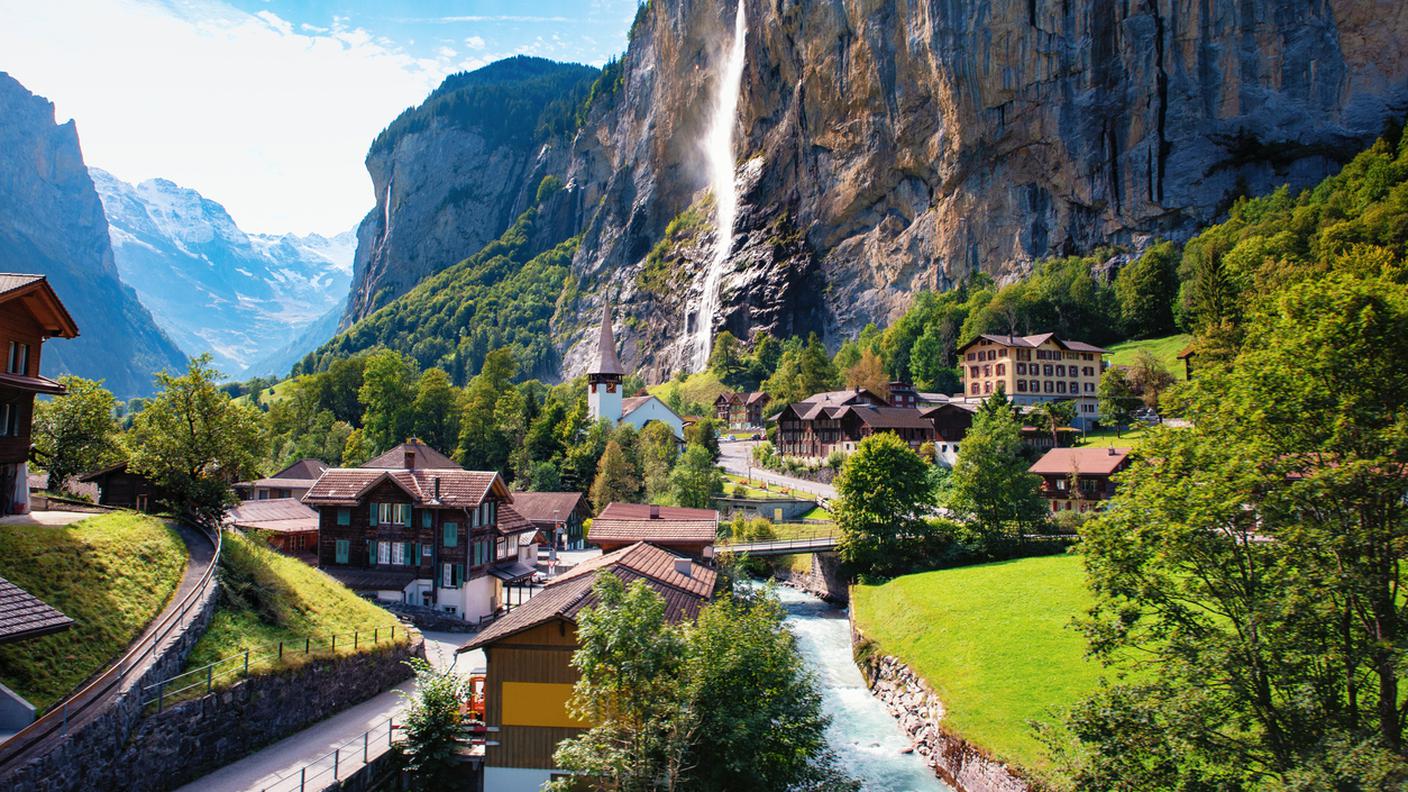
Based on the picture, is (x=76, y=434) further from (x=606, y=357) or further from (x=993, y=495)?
(x=606, y=357)

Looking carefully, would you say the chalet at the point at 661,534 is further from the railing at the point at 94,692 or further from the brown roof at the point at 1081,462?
the brown roof at the point at 1081,462

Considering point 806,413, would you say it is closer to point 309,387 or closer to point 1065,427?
point 1065,427

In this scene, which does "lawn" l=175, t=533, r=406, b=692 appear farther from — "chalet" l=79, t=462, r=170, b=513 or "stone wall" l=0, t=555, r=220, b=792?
"chalet" l=79, t=462, r=170, b=513

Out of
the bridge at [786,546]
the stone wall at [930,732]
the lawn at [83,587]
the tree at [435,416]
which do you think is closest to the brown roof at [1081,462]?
the bridge at [786,546]

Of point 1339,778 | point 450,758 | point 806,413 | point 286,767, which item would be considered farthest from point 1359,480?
point 806,413

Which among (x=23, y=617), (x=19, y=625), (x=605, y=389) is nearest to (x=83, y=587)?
(x=23, y=617)

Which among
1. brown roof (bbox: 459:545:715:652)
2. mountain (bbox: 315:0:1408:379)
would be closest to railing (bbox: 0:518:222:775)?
brown roof (bbox: 459:545:715:652)
